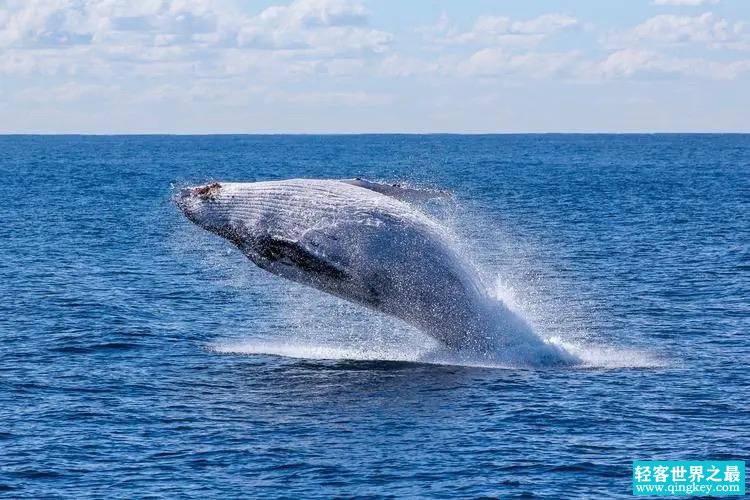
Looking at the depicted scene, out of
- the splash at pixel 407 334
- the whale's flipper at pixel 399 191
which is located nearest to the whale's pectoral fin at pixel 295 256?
the whale's flipper at pixel 399 191

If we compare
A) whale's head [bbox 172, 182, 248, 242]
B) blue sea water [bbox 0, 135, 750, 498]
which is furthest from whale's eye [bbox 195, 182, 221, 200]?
blue sea water [bbox 0, 135, 750, 498]

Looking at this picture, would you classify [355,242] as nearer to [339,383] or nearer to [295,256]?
[295,256]

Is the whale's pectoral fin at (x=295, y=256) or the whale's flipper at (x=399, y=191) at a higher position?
the whale's flipper at (x=399, y=191)

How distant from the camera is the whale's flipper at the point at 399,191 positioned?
2870 centimetres

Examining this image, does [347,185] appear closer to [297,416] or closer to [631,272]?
[297,416]

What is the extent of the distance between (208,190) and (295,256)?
108 inches

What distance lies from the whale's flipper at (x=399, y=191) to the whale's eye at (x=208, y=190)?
10.7ft

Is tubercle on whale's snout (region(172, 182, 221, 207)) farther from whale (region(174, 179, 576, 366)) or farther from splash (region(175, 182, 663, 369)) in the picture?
splash (region(175, 182, 663, 369))

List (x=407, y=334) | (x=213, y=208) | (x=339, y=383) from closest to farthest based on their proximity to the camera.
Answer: (x=213, y=208)
(x=339, y=383)
(x=407, y=334)

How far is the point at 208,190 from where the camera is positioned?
29.2 meters

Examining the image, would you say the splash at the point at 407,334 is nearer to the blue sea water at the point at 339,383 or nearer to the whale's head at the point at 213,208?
the blue sea water at the point at 339,383

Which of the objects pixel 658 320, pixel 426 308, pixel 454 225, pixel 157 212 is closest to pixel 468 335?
pixel 426 308

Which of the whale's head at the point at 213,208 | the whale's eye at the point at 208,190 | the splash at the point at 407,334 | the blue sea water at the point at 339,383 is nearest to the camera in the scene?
the blue sea water at the point at 339,383

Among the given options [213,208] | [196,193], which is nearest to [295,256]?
[213,208]
